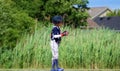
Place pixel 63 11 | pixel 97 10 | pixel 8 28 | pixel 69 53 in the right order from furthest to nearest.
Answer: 1. pixel 97 10
2. pixel 63 11
3. pixel 8 28
4. pixel 69 53

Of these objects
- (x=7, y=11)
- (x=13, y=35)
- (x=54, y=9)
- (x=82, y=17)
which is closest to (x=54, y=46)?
(x=13, y=35)

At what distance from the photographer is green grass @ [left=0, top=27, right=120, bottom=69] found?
13.8m

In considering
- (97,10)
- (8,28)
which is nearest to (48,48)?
(8,28)

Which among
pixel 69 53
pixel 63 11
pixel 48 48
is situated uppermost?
pixel 63 11

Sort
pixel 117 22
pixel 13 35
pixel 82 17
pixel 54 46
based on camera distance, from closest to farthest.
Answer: pixel 54 46 < pixel 13 35 < pixel 82 17 < pixel 117 22

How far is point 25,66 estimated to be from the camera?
1379 centimetres


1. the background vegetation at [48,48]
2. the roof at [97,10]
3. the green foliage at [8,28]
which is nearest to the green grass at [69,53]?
the background vegetation at [48,48]

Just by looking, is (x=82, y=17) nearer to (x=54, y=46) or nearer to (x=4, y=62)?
(x=4, y=62)

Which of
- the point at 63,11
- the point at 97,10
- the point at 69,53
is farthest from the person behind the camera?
the point at 97,10

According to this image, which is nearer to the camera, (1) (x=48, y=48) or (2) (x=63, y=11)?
(1) (x=48, y=48)

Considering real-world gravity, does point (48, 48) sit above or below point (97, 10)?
below

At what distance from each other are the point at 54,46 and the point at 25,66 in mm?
3429

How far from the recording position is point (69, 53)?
550 inches

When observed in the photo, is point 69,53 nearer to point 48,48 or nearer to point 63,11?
point 48,48
